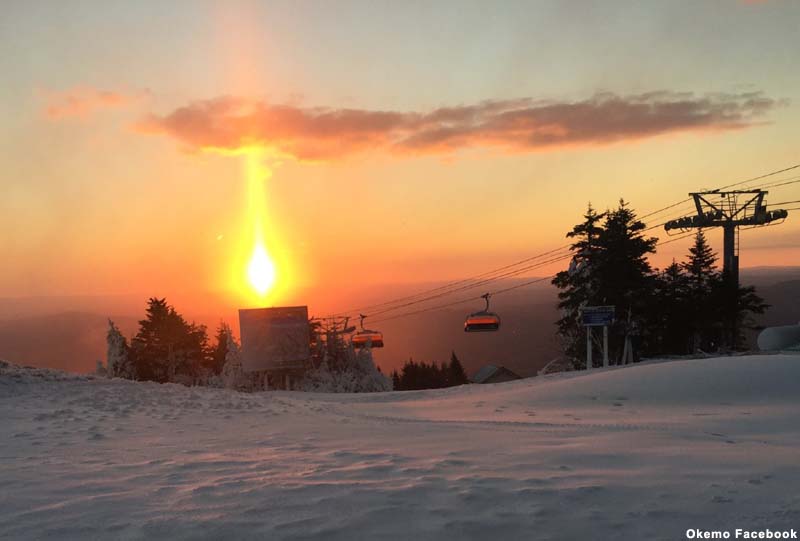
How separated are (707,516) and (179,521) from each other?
451 cm

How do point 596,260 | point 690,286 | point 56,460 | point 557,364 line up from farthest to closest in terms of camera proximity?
point 690,286 → point 557,364 → point 596,260 → point 56,460

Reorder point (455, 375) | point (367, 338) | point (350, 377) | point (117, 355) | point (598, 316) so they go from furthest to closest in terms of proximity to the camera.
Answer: point (455, 375), point (117, 355), point (350, 377), point (367, 338), point (598, 316)

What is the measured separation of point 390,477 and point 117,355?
214 ft

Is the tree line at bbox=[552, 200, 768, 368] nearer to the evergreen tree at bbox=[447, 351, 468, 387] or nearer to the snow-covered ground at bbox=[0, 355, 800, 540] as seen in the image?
the evergreen tree at bbox=[447, 351, 468, 387]

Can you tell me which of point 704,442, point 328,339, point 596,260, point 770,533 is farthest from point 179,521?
point 328,339

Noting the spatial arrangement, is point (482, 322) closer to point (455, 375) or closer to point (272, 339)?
point (272, 339)

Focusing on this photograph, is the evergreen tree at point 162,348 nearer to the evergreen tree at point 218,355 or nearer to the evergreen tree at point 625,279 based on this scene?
the evergreen tree at point 218,355

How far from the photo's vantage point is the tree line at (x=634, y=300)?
48.2 m

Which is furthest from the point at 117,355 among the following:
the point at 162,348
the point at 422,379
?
the point at 422,379

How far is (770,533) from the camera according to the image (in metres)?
4.66

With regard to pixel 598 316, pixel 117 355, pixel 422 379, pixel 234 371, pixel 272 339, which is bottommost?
pixel 422 379

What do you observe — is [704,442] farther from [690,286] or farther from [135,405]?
[690,286]

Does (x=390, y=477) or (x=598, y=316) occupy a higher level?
(x=598, y=316)

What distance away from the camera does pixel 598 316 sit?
3080 cm
